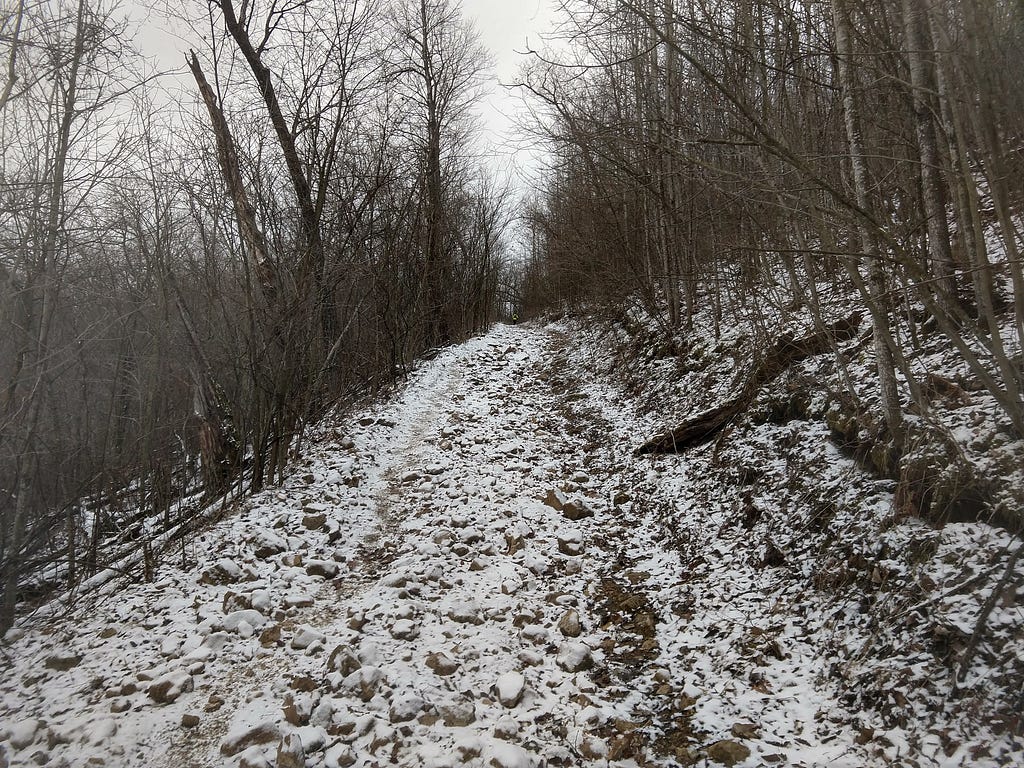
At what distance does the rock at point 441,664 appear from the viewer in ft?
11.1

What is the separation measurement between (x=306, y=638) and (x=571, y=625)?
5.93 ft

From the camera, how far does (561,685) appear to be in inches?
129

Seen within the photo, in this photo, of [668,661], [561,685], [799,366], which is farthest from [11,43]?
[799,366]

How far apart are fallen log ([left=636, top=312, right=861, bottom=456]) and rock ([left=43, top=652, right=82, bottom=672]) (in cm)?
557

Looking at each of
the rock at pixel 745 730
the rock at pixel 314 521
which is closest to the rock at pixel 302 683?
the rock at pixel 314 521

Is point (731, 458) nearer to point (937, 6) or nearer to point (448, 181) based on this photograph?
point (937, 6)

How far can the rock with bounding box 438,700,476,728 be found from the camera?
3006mm

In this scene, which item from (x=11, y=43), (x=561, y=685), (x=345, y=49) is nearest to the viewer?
(x=561, y=685)

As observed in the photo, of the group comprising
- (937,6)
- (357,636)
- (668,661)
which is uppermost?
(937,6)

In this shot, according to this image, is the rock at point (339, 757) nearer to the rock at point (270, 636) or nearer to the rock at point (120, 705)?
the rock at point (270, 636)

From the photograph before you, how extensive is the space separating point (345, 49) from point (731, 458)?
7.39m

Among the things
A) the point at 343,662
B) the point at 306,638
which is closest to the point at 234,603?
the point at 306,638

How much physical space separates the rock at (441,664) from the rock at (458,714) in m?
0.27

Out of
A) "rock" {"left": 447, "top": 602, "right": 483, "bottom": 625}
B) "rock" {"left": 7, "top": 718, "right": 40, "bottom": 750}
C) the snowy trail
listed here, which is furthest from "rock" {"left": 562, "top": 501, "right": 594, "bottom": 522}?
"rock" {"left": 7, "top": 718, "right": 40, "bottom": 750}
